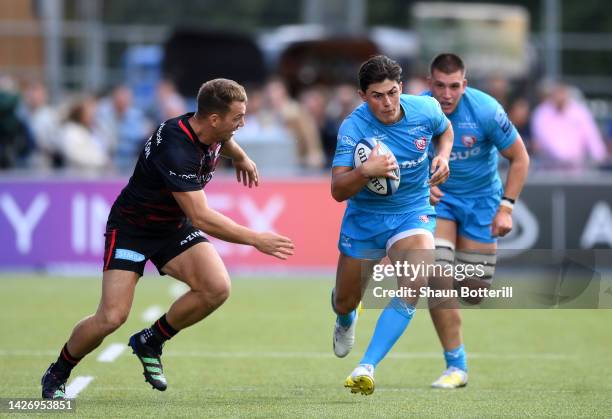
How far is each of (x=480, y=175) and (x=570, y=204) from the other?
7838mm

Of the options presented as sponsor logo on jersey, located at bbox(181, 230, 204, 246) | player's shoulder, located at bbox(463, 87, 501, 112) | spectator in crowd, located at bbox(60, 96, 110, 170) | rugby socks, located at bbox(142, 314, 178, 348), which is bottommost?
spectator in crowd, located at bbox(60, 96, 110, 170)

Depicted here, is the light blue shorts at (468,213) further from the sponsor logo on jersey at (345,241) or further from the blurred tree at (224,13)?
the blurred tree at (224,13)

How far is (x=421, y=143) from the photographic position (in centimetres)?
873

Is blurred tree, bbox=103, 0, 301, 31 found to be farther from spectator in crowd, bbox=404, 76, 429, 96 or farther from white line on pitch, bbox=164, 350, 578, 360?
white line on pitch, bbox=164, 350, 578, 360

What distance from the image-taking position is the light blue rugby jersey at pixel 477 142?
9617mm

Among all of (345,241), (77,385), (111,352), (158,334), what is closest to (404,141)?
(345,241)

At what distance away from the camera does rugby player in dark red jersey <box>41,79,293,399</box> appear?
8234mm

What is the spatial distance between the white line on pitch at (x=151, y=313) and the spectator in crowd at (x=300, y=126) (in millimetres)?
4597

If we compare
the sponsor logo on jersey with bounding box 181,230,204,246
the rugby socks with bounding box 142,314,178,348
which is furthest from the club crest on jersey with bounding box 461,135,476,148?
the rugby socks with bounding box 142,314,178,348

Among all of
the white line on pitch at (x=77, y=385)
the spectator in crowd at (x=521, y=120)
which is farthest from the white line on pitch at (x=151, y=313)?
the spectator in crowd at (x=521, y=120)

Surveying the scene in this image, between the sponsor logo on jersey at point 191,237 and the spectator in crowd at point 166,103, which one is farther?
the spectator in crowd at point 166,103

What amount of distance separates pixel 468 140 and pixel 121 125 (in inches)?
430

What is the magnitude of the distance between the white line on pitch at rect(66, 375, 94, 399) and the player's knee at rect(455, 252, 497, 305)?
2.76m

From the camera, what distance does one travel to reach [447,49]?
73.5 ft
